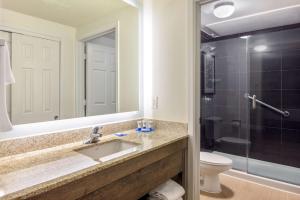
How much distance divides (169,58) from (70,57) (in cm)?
81

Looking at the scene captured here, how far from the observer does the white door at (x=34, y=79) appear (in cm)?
116

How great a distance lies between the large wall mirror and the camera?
1.17m

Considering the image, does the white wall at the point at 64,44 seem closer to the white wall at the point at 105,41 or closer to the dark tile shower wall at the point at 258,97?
the white wall at the point at 105,41

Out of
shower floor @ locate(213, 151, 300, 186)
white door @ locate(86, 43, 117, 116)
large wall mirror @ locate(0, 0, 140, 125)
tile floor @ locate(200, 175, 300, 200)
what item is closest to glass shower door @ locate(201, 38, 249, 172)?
shower floor @ locate(213, 151, 300, 186)

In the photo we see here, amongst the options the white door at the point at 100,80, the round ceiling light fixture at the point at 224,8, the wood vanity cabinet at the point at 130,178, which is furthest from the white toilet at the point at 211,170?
the round ceiling light fixture at the point at 224,8

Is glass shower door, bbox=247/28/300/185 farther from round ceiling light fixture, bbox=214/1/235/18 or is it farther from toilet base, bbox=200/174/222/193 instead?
round ceiling light fixture, bbox=214/1/235/18

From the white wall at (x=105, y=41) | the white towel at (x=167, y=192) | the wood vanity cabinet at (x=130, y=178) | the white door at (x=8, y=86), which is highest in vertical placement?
the white wall at (x=105, y=41)

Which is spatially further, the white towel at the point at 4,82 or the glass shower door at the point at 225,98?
the glass shower door at the point at 225,98

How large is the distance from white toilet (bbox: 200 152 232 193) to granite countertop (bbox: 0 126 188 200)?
3.08 ft

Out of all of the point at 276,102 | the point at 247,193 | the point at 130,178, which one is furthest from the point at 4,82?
the point at 276,102

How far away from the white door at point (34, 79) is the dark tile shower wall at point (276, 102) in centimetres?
291

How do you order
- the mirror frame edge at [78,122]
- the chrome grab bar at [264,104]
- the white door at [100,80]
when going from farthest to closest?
the chrome grab bar at [264,104]
the white door at [100,80]
the mirror frame edge at [78,122]

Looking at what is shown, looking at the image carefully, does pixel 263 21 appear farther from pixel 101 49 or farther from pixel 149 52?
pixel 101 49

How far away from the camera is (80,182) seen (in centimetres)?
81
